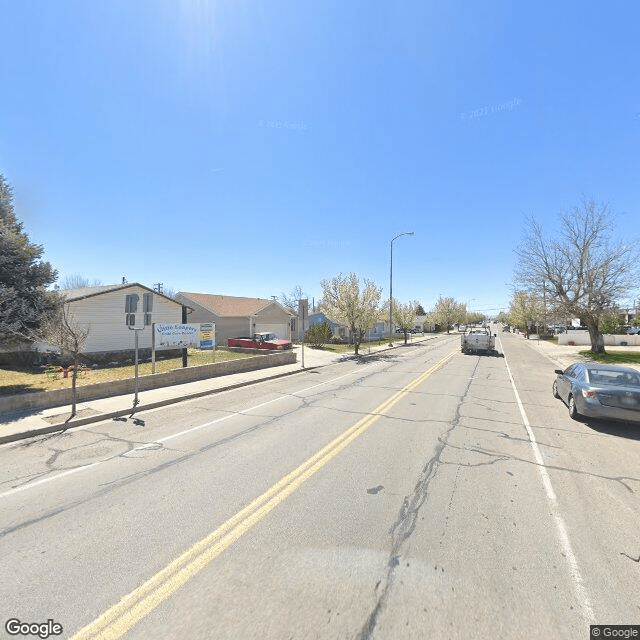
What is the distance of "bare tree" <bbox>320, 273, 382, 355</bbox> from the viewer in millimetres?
25859

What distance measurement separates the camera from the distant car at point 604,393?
693cm

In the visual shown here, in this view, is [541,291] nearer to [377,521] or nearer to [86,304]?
[377,521]

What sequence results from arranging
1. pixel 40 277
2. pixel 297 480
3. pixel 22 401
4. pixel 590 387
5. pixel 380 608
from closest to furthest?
pixel 380 608 < pixel 297 480 < pixel 590 387 < pixel 22 401 < pixel 40 277

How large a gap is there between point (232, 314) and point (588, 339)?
41.5 m

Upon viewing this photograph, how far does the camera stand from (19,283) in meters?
11.5

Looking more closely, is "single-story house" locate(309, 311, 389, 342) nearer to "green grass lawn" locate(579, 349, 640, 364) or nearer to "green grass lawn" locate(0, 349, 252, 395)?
"green grass lawn" locate(579, 349, 640, 364)

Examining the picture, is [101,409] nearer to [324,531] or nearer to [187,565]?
[187,565]

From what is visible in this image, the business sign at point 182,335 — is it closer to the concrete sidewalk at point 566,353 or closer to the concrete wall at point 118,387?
the concrete wall at point 118,387

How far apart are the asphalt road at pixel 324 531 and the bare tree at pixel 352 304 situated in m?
18.7

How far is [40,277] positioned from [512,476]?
51.1 ft

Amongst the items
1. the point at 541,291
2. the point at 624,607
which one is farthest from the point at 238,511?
the point at 541,291

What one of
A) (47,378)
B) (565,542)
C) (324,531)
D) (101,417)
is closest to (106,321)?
(47,378)

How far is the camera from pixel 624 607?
2693mm

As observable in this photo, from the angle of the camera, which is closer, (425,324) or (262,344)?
(262,344)
